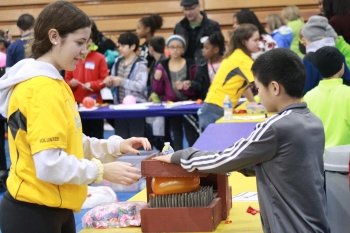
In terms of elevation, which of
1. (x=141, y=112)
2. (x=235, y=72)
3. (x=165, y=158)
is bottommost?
(x=141, y=112)

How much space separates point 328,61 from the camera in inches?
182

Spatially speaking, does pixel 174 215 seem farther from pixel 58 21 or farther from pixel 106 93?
pixel 106 93

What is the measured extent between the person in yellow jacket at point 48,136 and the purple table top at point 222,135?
214 cm

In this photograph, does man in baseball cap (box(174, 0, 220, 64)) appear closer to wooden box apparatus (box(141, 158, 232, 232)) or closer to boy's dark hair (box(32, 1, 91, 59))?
wooden box apparatus (box(141, 158, 232, 232))

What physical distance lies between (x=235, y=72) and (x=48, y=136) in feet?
14.0

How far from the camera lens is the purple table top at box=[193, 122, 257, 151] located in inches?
181

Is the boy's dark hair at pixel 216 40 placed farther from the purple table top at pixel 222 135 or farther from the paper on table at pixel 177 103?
the purple table top at pixel 222 135

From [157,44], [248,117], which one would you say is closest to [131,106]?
[157,44]

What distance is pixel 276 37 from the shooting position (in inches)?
371

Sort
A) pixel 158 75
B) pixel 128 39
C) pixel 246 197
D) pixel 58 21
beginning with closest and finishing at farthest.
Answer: pixel 58 21 < pixel 246 197 < pixel 158 75 < pixel 128 39

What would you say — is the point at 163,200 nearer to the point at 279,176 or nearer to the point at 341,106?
the point at 279,176

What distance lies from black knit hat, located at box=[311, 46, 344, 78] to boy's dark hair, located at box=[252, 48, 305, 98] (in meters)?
2.10

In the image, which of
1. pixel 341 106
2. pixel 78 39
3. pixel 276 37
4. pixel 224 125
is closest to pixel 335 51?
pixel 341 106

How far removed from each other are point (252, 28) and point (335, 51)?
173cm
